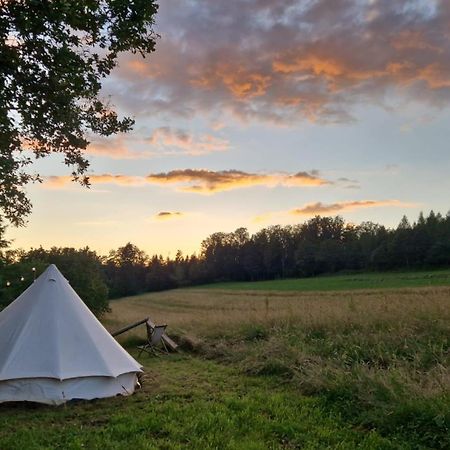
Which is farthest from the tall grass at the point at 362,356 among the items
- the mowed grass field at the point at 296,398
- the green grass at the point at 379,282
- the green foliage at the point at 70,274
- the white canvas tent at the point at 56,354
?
the green grass at the point at 379,282

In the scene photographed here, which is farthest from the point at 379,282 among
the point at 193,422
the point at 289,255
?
the point at 289,255

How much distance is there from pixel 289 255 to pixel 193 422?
83707 mm

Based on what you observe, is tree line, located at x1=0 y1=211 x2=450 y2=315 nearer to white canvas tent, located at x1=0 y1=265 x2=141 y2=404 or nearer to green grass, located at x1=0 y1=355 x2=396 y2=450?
white canvas tent, located at x1=0 y1=265 x2=141 y2=404

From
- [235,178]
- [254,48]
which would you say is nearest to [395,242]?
[235,178]

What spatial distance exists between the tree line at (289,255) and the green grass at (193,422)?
47.9 metres

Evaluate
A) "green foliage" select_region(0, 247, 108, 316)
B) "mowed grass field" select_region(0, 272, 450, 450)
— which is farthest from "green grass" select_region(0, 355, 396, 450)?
"green foliage" select_region(0, 247, 108, 316)

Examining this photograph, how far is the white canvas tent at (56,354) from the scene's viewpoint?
8.20 m

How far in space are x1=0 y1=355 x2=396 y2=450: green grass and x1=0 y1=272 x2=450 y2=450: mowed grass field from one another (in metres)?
0.02

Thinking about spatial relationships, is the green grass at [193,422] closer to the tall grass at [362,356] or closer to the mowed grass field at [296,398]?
the mowed grass field at [296,398]

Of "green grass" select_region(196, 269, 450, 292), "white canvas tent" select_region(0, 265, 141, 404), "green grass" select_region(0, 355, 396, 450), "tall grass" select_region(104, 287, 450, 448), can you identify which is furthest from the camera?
"green grass" select_region(196, 269, 450, 292)

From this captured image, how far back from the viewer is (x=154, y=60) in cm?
1305

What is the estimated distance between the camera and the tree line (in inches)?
2574

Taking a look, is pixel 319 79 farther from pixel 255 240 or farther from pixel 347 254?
pixel 255 240

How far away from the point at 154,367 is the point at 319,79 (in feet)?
31.1
